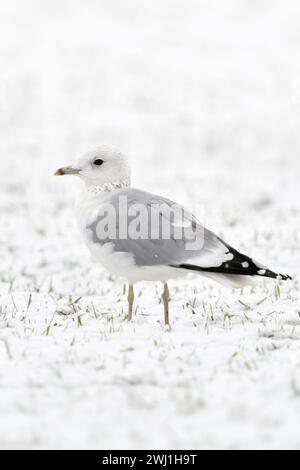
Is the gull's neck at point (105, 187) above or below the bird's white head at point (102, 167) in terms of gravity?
below

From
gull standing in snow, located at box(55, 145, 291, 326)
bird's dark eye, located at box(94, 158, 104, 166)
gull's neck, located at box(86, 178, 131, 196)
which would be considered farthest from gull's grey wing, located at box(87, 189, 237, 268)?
bird's dark eye, located at box(94, 158, 104, 166)

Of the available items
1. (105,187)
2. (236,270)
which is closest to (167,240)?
(236,270)

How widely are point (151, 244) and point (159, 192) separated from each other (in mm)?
9686

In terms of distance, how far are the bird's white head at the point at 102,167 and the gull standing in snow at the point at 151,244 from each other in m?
0.11

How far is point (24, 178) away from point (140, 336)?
37.4 feet

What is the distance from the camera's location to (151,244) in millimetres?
5266

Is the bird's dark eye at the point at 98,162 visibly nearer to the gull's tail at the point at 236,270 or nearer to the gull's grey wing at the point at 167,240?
the gull's grey wing at the point at 167,240

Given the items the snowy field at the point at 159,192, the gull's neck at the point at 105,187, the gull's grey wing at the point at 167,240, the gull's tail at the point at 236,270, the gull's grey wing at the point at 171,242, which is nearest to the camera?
the snowy field at the point at 159,192

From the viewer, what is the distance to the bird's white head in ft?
19.8

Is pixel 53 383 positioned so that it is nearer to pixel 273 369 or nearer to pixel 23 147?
pixel 273 369

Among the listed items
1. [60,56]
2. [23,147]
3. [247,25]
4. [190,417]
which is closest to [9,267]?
[190,417]

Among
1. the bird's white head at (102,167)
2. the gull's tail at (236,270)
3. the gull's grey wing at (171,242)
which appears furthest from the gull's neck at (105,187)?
the gull's tail at (236,270)

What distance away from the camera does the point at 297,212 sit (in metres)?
12.2

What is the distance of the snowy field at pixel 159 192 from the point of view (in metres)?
3.72
